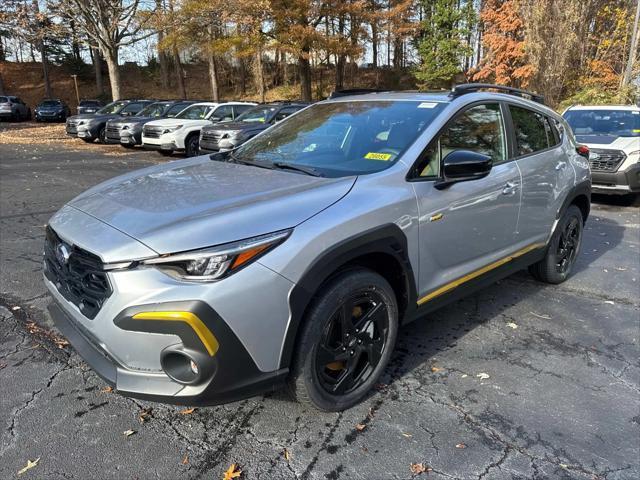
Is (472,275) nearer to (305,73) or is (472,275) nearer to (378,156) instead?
(378,156)

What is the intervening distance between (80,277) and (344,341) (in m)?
1.34

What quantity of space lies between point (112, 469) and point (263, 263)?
1.20 meters

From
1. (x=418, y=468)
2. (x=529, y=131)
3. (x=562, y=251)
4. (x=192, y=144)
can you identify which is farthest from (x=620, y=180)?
(x=192, y=144)

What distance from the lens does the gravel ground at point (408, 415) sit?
2.36 m

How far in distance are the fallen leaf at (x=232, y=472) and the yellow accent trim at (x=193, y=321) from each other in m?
0.64

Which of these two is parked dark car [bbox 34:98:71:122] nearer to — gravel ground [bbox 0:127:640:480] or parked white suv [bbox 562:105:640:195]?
parked white suv [bbox 562:105:640:195]

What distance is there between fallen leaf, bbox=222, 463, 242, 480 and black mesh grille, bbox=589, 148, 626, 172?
27.2 ft

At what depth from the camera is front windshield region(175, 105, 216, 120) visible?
1452 cm

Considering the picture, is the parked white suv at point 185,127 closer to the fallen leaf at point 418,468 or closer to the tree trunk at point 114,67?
the tree trunk at point 114,67

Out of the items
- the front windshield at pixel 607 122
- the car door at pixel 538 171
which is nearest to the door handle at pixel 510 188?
the car door at pixel 538 171

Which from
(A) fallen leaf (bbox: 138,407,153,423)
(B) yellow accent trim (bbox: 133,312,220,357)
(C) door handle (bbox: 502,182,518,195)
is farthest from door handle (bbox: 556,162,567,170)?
(A) fallen leaf (bbox: 138,407,153,423)

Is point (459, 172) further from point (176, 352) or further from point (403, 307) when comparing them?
point (176, 352)

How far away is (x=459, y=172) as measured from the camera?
2.92m

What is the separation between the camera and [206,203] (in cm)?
247
